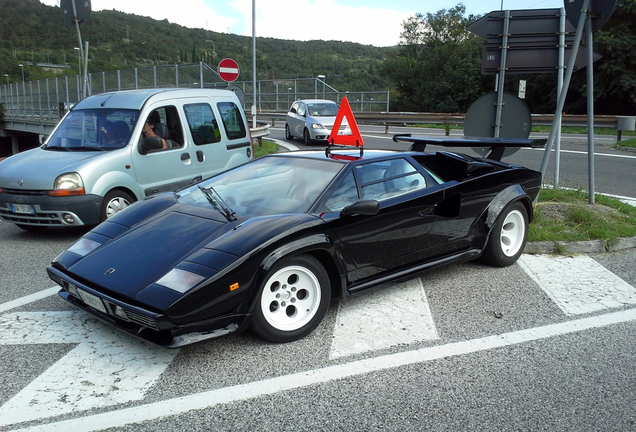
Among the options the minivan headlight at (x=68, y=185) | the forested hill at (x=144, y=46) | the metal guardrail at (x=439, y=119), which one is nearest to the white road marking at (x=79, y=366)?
the minivan headlight at (x=68, y=185)

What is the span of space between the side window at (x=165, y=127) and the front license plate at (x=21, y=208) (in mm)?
1599

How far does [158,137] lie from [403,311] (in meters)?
4.35

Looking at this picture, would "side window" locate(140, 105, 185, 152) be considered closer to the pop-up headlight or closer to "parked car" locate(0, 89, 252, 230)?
"parked car" locate(0, 89, 252, 230)

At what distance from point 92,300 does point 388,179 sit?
7.87 ft

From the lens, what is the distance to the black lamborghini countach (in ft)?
10.6

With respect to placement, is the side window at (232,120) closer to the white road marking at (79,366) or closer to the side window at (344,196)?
the side window at (344,196)

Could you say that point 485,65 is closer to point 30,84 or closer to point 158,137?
point 158,137

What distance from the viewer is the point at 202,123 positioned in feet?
25.3

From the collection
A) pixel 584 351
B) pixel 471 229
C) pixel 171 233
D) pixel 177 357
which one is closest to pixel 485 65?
pixel 471 229

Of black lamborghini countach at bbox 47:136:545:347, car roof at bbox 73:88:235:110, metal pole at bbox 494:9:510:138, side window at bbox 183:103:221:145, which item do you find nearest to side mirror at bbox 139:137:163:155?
car roof at bbox 73:88:235:110

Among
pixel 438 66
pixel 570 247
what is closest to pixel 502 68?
pixel 570 247

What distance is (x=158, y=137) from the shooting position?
23.1 ft

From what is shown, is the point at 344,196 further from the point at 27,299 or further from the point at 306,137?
the point at 306,137

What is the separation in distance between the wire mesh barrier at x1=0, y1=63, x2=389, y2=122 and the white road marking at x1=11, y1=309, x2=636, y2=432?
1555 centimetres
